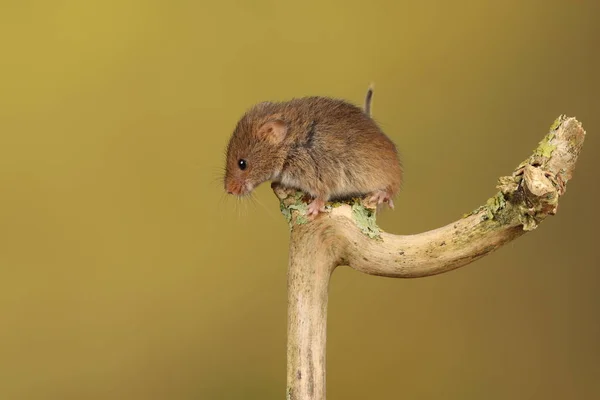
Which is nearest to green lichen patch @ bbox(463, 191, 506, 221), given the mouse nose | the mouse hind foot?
the mouse hind foot

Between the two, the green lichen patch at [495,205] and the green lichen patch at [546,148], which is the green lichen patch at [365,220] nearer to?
the green lichen patch at [495,205]

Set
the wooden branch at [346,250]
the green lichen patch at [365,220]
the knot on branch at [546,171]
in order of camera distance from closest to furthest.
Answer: the knot on branch at [546,171], the wooden branch at [346,250], the green lichen patch at [365,220]

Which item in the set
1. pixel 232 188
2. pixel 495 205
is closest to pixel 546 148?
pixel 495 205

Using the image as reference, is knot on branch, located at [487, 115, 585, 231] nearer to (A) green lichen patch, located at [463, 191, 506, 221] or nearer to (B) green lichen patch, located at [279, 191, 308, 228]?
(A) green lichen patch, located at [463, 191, 506, 221]

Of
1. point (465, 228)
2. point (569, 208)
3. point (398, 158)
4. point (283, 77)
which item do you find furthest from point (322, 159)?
point (569, 208)

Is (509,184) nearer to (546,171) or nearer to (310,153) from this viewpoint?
(546,171)

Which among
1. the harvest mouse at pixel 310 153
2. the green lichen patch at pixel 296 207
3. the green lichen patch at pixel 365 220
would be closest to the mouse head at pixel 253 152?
the harvest mouse at pixel 310 153
